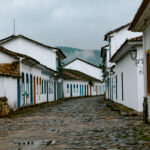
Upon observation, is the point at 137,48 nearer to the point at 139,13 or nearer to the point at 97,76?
the point at 139,13

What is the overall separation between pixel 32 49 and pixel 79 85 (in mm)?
21046

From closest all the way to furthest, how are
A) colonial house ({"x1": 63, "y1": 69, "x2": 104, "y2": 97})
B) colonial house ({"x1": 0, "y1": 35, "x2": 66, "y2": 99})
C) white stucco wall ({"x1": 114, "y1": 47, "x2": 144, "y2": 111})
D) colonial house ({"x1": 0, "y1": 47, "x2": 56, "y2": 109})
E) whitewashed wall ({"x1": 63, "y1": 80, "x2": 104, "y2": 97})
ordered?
white stucco wall ({"x1": 114, "y1": 47, "x2": 144, "y2": 111}) < colonial house ({"x1": 0, "y1": 47, "x2": 56, "y2": 109}) < colonial house ({"x1": 0, "y1": 35, "x2": 66, "y2": 99}) < whitewashed wall ({"x1": 63, "y1": 80, "x2": 104, "y2": 97}) < colonial house ({"x1": 63, "y1": 69, "x2": 104, "y2": 97})

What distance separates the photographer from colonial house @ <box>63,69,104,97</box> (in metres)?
50.2

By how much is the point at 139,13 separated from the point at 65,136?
3.72m

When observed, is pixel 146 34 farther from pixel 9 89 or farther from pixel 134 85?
pixel 9 89

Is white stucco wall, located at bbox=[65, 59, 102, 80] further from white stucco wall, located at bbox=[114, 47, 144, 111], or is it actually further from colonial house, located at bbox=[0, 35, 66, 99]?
white stucco wall, located at bbox=[114, 47, 144, 111]

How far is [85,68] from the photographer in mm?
65312

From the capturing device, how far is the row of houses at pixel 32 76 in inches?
744

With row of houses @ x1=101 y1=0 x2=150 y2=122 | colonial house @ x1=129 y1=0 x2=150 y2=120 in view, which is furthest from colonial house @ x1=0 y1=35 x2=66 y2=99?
colonial house @ x1=129 y1=0 x2=150 y2=120

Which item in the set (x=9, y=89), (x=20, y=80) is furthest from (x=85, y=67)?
(x=9, y=89)

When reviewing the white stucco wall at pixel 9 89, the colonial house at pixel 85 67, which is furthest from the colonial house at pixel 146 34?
the colonial house at pixel 85 67

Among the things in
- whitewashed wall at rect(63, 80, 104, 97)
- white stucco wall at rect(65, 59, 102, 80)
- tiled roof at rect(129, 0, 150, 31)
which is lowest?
whitewashed wall at rect(63, 80, 104, 97)

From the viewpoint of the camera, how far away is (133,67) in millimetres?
15914

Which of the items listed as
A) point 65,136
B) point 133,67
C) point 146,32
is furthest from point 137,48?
point 65,136
